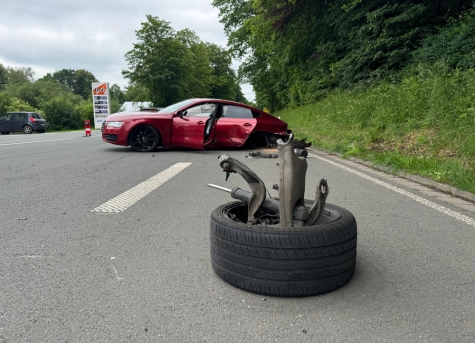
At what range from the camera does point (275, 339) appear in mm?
1721

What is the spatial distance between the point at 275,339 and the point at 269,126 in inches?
369

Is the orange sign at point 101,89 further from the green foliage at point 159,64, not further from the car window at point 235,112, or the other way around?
the car window at point 235,112

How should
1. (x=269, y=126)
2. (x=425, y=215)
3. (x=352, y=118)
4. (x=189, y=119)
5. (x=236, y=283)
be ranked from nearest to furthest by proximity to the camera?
(x=236, y=283) → (x=425, y=215) → (x=189, y=119) → (x=269, y=126) → (x=352, y=118)

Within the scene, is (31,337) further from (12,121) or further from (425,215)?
(12,121)

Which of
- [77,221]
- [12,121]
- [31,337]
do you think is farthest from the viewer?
[12,121]

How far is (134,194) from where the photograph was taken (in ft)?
15.7

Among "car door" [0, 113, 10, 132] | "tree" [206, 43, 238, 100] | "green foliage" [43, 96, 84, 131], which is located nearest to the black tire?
"car door" [0, 113, 10, 132]

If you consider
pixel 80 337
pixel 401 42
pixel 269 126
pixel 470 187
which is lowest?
pixel 80 337

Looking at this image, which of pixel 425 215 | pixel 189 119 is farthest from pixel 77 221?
pixel 189 119

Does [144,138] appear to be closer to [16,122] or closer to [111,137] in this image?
[111,137]

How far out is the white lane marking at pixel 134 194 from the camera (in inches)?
160

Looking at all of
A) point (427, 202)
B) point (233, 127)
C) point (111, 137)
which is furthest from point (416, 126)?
point (111, 137)

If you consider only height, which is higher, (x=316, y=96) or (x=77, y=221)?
(x=316, y=96)

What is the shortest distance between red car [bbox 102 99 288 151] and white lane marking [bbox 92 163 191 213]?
3.09 metres
